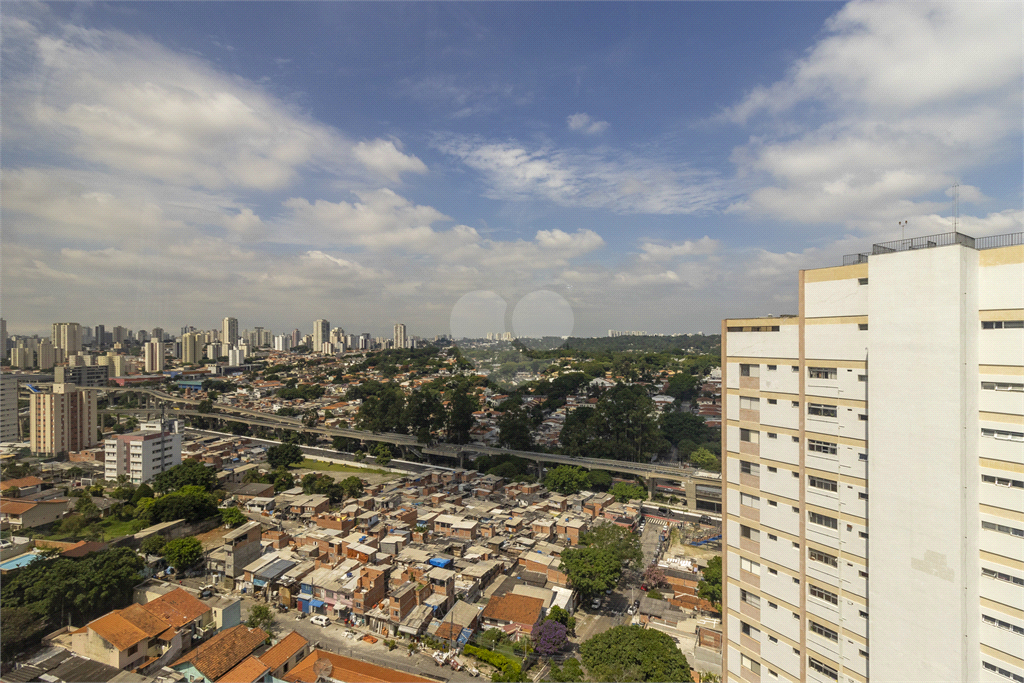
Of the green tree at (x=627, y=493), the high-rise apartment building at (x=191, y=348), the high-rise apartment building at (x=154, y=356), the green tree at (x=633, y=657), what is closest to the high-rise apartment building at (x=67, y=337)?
the high-rise apartment building at (x=154, y=356)

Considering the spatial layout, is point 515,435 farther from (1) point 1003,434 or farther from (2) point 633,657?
(1) point 1003,434

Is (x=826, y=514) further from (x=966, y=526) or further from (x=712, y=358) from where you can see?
(x=712, y=358)

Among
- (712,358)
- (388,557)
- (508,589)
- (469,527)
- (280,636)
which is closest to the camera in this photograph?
(280,636)

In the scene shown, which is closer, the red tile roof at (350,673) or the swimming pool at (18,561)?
the red tile roof at (350,673)

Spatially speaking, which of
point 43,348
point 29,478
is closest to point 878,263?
point 29,478

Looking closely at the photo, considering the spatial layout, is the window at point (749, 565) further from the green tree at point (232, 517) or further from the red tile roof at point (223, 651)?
the green tree at point (232, 517)

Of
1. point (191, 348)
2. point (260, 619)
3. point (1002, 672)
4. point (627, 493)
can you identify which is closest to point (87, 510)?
point (260, 619)
